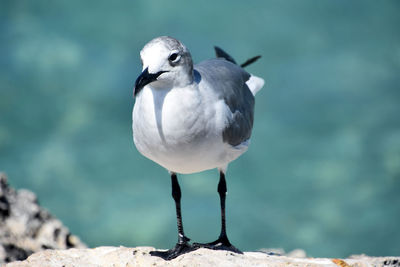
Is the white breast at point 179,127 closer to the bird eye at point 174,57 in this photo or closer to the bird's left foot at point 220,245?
the bird eye at point 174,57

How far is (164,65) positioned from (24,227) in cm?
207

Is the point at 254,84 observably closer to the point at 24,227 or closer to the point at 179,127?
the point at 179,127

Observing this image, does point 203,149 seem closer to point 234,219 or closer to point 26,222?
point 26,222

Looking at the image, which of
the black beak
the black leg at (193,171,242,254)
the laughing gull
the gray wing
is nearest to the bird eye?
the laughing gull

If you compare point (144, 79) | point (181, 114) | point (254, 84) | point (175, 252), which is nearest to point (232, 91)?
point (181, 114)

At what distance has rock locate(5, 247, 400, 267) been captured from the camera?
3654mm

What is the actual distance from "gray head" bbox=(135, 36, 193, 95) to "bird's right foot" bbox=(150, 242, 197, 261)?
1.10 meters

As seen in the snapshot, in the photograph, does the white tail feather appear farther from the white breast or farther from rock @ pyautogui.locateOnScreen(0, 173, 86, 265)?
rock @ pyautogui.locateOnScreen(0, 173, 86, 265)

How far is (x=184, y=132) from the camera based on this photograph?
3506 millimetres

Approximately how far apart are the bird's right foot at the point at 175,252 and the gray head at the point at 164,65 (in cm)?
110


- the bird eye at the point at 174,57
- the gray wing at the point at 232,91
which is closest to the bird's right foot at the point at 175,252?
the gray wing at the point at 232,91

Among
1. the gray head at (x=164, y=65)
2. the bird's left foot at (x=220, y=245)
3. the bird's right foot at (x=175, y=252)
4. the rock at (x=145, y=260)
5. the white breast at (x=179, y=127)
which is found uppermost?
the gray head at (x=164, y=65)

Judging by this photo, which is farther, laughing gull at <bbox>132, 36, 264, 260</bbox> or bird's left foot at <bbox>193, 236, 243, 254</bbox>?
bird's left foot at <bbox>193, 236, 243, 254</bbox>

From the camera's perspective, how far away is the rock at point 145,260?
3654 millimetres
